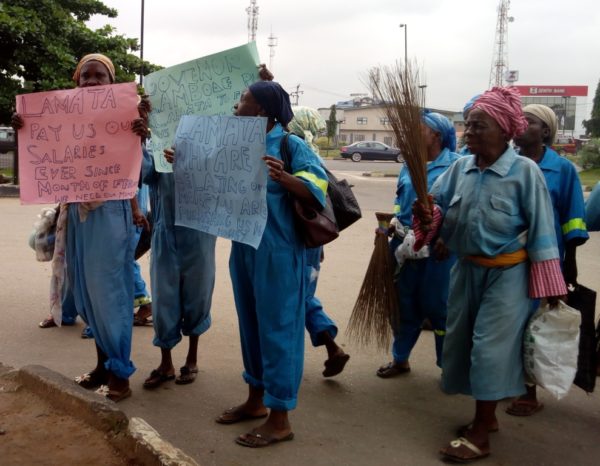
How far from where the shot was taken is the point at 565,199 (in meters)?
3.64

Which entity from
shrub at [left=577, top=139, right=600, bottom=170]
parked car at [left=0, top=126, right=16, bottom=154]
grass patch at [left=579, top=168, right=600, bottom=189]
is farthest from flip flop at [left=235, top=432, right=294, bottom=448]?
shrub at [left=577, top=139, right=600, bottom=170]

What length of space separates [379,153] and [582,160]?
40.8ft

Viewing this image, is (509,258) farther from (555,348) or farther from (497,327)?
(555,348)

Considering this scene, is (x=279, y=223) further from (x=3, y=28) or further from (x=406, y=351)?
(x=3, y=28)

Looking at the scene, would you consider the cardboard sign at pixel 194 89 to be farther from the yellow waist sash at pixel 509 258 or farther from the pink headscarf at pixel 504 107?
the yellow waist sash at pixel 509 258

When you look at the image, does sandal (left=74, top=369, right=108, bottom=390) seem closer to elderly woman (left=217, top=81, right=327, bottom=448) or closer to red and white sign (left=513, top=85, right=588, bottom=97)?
elderly woman (left=217, top=81, right=327, bottom=448)

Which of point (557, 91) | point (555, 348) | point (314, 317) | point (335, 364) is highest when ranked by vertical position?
point (557, 91)

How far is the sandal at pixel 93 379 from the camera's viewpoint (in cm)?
384

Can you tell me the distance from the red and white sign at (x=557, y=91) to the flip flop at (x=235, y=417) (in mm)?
74237

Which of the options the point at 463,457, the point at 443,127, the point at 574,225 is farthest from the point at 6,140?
the point at 463,457

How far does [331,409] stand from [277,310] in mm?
906

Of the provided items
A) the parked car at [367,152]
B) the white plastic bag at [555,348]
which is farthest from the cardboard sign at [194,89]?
the parked car at [367,152]

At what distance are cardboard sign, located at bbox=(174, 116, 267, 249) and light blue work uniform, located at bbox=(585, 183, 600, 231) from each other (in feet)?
6.40

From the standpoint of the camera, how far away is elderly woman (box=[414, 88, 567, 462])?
3.11 metres
